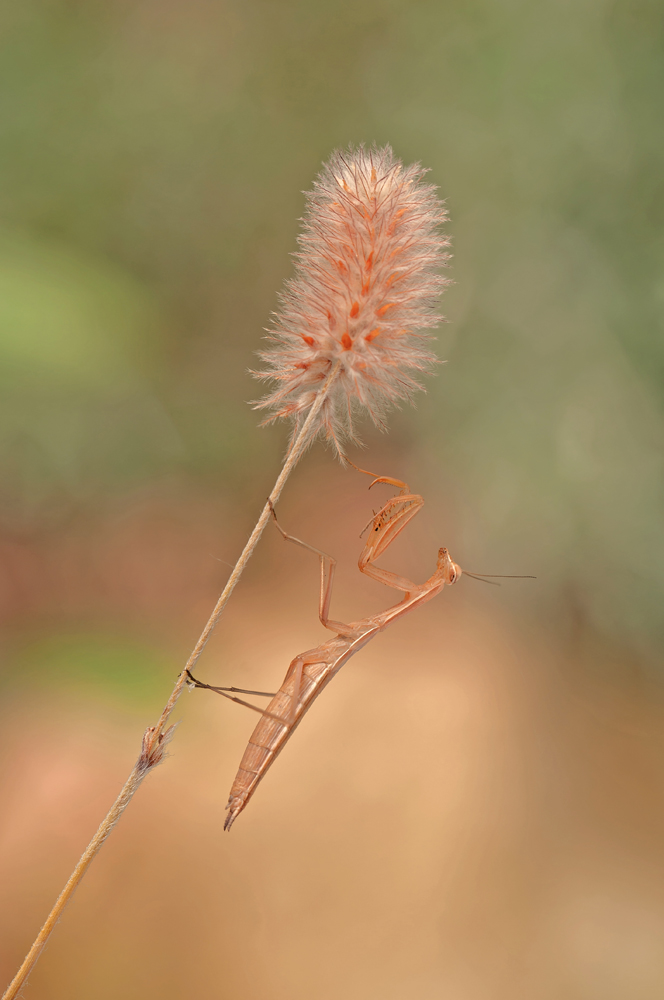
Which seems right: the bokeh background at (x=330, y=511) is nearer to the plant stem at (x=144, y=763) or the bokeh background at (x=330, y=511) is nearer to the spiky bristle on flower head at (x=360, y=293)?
the plant stem at (x=144, y=763)

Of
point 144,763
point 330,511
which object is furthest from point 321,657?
point 330,511

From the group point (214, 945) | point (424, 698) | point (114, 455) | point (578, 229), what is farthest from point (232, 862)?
point (578, 229)

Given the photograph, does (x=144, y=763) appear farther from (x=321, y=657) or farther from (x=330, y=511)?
(x=330, y=511)

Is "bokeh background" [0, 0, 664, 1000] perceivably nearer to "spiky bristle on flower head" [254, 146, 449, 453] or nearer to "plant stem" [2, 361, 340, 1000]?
"plant stem" [2, 361, 340, 1000]

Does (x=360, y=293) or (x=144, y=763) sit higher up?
(x=360, y=293)

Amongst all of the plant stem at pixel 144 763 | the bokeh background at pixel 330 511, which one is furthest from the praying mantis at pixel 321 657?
the bokeh background at pixel 330 511
